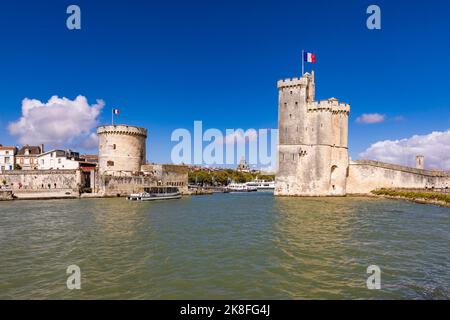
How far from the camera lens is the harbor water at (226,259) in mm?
8969

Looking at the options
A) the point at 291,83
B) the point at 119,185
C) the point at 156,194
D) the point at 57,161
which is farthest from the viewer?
the point at 57,161

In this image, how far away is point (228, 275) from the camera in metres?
10.3

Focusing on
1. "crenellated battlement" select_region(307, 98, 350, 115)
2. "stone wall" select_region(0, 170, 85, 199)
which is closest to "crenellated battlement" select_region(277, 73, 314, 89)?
"crenellated battlement" select_region(307, 98, 350, 115)

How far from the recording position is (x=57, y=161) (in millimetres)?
63219

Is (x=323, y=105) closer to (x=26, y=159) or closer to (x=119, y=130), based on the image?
(x=119, y=130)

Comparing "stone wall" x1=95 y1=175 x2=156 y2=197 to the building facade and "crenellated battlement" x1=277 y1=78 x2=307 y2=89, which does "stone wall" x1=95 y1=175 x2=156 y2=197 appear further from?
"crenellated battlement" x1=277 y1=78 x2=307 y2=89

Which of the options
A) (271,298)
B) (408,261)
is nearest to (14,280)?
(271,298)

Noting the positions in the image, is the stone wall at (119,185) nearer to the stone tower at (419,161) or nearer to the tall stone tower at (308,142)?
the tall stone tower at (308,142)

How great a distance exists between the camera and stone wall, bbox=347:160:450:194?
148 feet

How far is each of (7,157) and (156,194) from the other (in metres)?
39.3

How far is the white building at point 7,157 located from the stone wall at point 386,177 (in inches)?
2466

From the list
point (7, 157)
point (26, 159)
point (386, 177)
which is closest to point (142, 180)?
point (26, 159)
